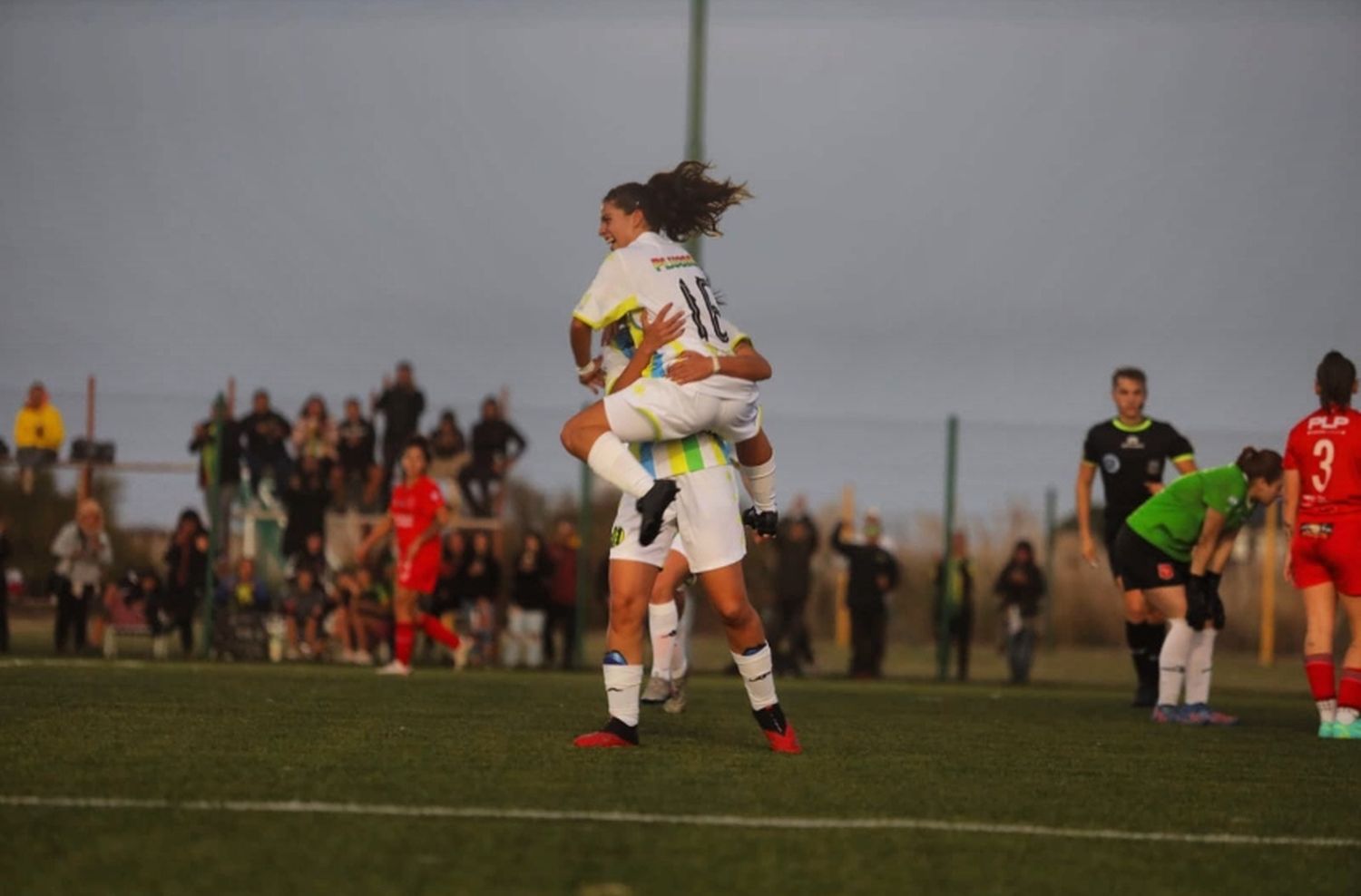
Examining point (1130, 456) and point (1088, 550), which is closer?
point (1088, 550)

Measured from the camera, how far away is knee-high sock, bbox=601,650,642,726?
783cm

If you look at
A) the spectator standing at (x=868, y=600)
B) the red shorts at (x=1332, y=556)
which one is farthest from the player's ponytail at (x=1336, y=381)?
the spectator standing at (x=868, y=600)

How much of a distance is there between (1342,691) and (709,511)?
502 cm

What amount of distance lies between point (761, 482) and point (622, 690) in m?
1.15

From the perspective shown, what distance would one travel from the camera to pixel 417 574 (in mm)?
16344

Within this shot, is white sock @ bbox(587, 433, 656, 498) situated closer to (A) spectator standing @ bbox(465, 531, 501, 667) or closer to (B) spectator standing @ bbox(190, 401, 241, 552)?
(A) spectator standing @ bbox(465, 531, 501, 667)

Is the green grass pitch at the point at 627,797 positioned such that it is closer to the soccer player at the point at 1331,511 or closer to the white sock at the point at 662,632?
the white sock at the point at 662,632

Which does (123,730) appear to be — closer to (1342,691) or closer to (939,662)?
(1342,691)

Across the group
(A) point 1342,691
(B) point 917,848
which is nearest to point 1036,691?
(A) point 1342,691

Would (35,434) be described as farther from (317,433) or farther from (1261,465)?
(1261,465)

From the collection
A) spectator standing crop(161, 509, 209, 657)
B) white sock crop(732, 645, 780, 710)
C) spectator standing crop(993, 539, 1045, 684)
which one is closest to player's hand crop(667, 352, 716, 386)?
white sock crop(732, 645, 780, 710)

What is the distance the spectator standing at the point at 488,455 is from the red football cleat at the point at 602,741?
13679 millimetres

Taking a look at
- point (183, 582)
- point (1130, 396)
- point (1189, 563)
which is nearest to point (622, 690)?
point (1189, 563)

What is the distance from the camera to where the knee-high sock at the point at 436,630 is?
1692cm
